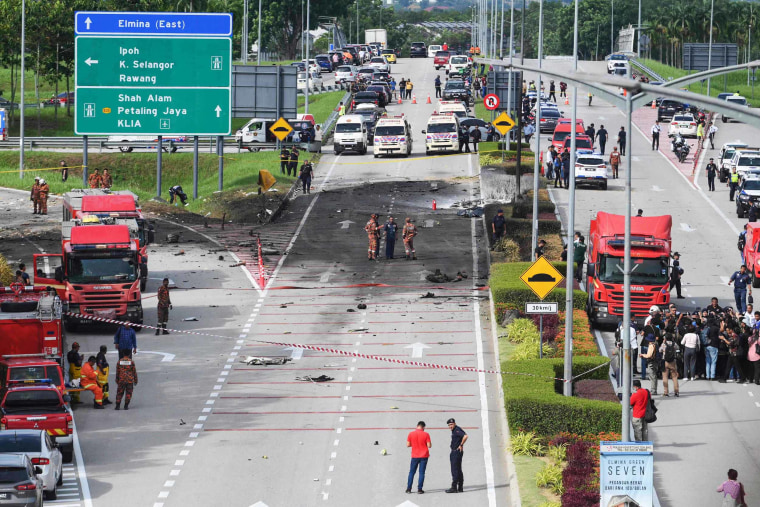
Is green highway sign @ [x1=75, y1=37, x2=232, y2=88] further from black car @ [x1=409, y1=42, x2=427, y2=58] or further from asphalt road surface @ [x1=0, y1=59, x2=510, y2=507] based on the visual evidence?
black car @ [x1=409, y1=42, x2=427, y2=58]

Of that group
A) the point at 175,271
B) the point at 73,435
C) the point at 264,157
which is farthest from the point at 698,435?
the point at 264,157

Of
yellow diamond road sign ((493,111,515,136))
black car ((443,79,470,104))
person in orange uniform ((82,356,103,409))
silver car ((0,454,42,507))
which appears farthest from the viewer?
black car ((443,79,470,104))

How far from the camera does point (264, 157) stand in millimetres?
73875

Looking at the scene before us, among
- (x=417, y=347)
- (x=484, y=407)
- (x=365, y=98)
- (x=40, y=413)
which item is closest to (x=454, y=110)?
(x=365, y=98)

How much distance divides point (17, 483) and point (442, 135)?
55173mm

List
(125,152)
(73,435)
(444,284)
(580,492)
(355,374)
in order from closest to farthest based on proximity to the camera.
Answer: (580,492) → (73,435) → (355,374) → (444,284) → (125,152)

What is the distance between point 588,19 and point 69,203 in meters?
156

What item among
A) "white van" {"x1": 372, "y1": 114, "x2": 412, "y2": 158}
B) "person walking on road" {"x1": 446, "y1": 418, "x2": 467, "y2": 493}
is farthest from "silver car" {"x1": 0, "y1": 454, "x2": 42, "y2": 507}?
"white van" {"x1": 372, "y1": 114, "x2": 412, "y2": 158}

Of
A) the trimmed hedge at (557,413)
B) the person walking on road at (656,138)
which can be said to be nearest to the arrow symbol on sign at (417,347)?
the trimmed hedge at (557,413)

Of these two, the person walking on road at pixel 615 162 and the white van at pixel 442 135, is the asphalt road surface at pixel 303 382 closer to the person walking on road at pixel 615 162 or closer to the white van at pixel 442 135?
the person walking on road at pixel 615 162

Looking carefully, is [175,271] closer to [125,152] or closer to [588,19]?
[125,152]

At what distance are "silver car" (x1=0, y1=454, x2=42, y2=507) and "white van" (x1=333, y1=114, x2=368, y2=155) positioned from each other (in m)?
54.8

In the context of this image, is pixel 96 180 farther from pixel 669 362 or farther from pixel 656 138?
pixel 656 138

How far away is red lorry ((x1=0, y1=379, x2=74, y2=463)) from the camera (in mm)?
26578
